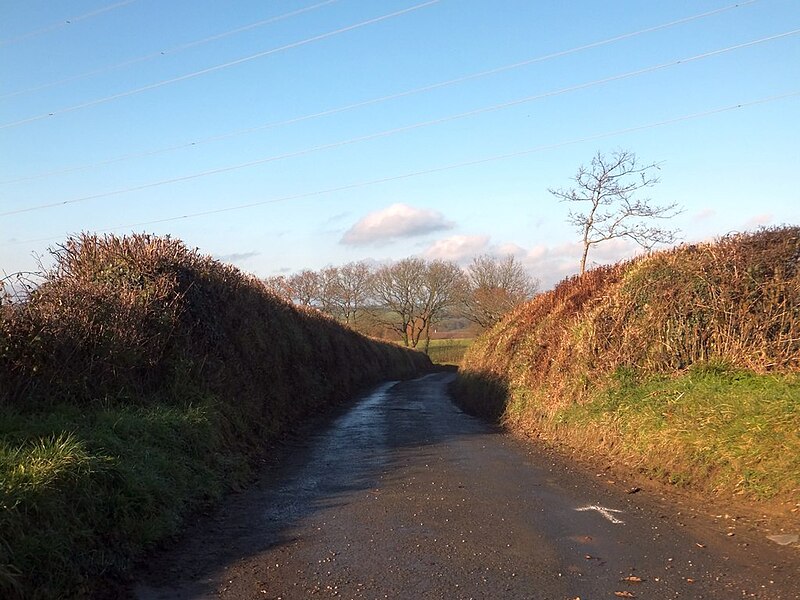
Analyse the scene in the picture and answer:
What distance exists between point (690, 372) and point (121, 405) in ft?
26.7

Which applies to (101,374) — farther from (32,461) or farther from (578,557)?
(578,557)

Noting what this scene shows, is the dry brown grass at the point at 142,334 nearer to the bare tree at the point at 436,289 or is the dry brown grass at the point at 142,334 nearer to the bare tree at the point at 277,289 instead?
the bare tree at the point at 277,289

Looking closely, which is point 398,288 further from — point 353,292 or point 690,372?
point 690,372

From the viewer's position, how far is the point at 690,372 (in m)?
9.77

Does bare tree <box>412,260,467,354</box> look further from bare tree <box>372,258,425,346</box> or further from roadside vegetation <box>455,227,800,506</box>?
roadside vegetation <box>455,227,800,506</box>

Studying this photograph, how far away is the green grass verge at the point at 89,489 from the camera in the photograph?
462cm

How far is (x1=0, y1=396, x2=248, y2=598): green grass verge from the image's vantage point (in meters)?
4.62

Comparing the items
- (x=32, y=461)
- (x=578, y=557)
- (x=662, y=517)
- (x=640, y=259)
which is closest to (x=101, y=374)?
(x=32, y=461)

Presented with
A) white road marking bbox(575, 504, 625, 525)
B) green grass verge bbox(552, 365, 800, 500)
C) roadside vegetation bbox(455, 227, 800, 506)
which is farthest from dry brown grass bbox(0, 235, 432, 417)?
green grass verge bbox(552, 365, 800, 500)

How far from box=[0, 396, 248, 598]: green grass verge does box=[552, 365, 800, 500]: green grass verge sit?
5412 millimetres

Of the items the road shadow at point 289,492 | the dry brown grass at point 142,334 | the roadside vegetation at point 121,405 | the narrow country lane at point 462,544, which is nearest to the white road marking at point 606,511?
the narrow country lane at point 462,544

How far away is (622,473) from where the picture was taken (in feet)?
27.6

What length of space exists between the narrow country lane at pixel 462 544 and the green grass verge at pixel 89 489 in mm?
373

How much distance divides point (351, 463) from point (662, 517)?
4.67 metres
